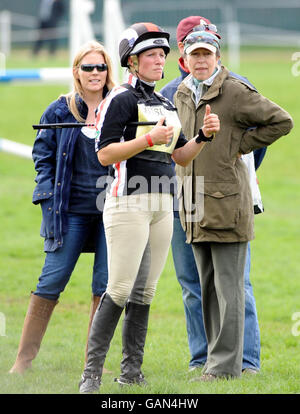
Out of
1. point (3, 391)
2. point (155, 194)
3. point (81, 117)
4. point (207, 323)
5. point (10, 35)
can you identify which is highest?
point (10, 35)

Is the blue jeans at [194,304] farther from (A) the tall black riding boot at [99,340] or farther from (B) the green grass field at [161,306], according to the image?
(A) the tall black riding boot at [99,340]

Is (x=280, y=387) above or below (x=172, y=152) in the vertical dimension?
below

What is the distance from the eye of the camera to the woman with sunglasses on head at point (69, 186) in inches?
207

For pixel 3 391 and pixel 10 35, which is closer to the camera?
pixel 3 391

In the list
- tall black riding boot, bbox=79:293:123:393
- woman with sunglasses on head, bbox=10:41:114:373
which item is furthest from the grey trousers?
woman with sunglasses on head, bbox=10:41:114:373

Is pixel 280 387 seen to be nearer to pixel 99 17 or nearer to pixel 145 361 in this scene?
pixel 145 361

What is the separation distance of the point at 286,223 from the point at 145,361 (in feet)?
19.2

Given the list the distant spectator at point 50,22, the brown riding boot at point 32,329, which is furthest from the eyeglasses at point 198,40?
the distant spectator at point 50,22

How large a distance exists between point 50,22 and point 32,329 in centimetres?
2454

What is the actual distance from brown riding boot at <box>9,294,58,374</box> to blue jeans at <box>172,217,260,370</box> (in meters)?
0.86

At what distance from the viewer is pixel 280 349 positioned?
20.5 feet

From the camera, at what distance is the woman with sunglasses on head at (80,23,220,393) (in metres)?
4.49

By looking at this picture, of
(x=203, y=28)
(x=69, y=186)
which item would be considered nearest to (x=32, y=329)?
(x=69, y=186)
